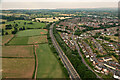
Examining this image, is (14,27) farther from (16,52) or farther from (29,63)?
(29,63)

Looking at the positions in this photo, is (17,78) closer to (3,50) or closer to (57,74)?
(57,74)

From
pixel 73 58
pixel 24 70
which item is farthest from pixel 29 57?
→ pixel 73 58

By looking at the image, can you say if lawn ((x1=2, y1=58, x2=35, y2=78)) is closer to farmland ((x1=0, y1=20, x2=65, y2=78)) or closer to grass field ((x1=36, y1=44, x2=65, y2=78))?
farmland ((x1=0, y1=20, x2=65, y2=78))

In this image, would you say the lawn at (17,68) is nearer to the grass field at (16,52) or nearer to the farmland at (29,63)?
the farmland at (29,63)

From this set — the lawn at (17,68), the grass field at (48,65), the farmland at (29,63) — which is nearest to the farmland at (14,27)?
the farmland at (29,63)

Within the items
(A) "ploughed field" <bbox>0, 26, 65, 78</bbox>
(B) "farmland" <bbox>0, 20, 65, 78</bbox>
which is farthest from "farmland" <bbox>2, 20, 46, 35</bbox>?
(B) "farmland" <bbox>0, 20, 65, 78</bbox>

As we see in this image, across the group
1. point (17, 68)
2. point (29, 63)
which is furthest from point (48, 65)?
point (17, 68)
